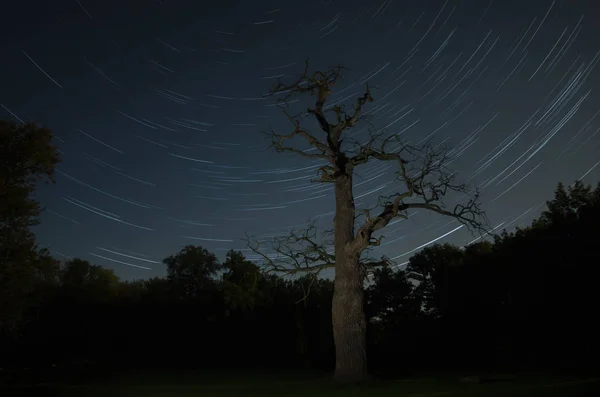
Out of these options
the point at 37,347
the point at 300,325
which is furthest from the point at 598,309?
the point at 37,347

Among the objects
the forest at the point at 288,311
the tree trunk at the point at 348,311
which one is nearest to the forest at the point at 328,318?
the forest at the point at 288,311

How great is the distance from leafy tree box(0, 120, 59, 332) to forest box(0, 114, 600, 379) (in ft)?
23.5

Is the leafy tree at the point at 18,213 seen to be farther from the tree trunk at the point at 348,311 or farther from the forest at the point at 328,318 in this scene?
the tree trunk at the point at 348,311

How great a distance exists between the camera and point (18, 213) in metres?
26.4

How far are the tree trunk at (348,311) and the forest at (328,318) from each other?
20578 millimetres

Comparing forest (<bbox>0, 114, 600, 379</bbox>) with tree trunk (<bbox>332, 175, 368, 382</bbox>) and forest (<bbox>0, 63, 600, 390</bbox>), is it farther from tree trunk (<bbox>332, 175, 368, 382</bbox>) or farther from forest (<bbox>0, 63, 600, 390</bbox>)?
tree trunk (<bbox>332, 175, 368, 382</bbox>)

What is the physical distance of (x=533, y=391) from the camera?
11.1m

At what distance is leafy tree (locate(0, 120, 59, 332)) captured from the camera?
25.9 m

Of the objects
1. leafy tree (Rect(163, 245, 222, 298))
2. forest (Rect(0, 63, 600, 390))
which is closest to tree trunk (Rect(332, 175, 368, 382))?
forest (Rect(0, 63, 600, 390))

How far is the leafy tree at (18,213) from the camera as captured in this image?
2591 cm

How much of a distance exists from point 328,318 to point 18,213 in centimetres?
3073

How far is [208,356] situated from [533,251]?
28571 mm

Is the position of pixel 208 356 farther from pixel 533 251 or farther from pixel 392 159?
pixel 392 159

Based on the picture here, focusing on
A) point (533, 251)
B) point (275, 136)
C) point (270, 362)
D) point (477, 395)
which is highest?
point (533, 251)
